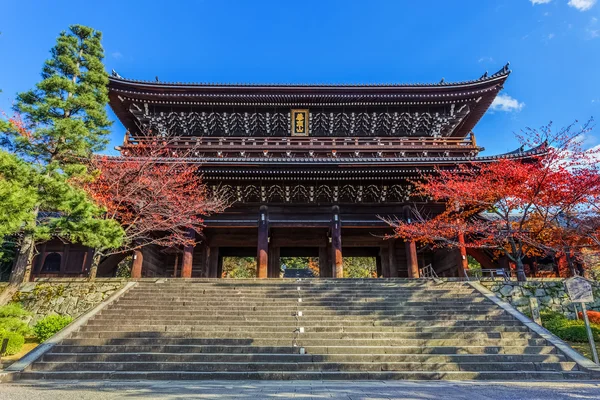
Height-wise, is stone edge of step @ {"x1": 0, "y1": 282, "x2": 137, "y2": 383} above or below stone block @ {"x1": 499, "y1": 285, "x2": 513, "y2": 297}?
below

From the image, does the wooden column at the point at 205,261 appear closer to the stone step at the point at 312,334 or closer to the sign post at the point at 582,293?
the stone step at the point at 312,334

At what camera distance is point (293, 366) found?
745 centimetres

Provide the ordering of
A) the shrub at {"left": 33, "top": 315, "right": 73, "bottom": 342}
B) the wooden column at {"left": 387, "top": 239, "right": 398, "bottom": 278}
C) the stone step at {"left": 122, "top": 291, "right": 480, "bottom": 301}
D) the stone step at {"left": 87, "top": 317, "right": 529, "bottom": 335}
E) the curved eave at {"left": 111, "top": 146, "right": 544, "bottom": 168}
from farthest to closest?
1. the wooden column at {"left": 387, "top": 239, "right": 398, "bottom": 278}
2. the curved eave at {"left": 111, "top": 146, "right": 544, "bottom": 168}
3. the stone step at {"left": 122, "top": 291, "right": 480, "bottom": 301}
4. the shrub at {"left": 33, "top": 315, "right": 73, "bottom": 342}
5. the stone step at {"left": 87, "top": 317, "right": 529, "bottom": 335}

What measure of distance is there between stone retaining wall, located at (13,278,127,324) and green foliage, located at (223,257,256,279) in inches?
1066

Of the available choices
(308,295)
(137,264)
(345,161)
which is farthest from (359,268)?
(308,295)

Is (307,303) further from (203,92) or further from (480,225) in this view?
(203,92)

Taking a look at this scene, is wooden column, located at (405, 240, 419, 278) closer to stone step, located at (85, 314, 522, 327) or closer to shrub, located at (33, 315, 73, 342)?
stone step, located at (85, 314, 522, 327)

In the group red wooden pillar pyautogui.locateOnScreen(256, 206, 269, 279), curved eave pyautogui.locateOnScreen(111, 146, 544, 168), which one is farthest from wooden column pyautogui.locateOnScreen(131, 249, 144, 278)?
red wooden pillar pyautogui.locateOnScreen(256, 206, 269, 279)

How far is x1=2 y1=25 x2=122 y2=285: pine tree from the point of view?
9945 millimetres

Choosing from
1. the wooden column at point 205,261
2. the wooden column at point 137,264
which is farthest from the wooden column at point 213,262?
the wooden column at point 137,264

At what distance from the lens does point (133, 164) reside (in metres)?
14.4

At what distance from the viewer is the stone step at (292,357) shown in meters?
7.68

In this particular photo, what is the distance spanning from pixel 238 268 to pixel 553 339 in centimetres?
3512

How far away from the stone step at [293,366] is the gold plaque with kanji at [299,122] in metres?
14.4
